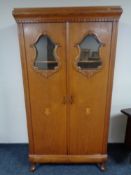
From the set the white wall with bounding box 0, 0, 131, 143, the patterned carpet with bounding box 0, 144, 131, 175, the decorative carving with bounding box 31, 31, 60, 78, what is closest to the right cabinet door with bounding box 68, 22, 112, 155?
the decorative carving with bounding box 31, 31, 60, 78

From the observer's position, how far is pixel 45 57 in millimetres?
1811

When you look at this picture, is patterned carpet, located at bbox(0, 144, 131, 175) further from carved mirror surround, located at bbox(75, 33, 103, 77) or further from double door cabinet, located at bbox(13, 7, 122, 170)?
carved mirror surround, located at bbox(75, 33, 103, 77)

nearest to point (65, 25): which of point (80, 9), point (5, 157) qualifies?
point (80, 9)

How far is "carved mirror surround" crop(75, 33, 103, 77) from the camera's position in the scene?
1.75 metres

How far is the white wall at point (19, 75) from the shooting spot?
207 centimetres

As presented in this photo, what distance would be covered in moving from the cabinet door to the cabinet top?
0.21 ft

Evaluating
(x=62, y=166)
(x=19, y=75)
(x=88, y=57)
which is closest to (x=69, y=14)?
(x=88, y=57)

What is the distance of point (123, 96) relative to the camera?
2.36 metres

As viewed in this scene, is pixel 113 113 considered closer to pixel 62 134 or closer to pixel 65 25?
pixel 62 134

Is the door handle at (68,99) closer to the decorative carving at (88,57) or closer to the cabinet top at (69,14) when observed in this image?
the decorative carving at (88,57)

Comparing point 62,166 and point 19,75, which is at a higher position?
point 19,75

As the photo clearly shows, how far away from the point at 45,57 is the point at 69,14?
0.49 metres

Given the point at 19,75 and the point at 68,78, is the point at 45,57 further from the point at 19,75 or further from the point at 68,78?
the point at 19,75

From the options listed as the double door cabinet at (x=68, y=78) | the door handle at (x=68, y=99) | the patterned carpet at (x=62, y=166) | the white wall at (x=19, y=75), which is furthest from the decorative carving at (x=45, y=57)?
the patterned carpet at (x=62, y=166)
